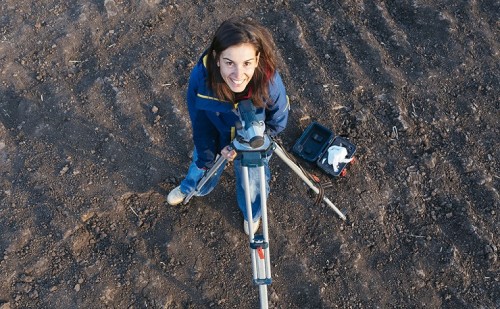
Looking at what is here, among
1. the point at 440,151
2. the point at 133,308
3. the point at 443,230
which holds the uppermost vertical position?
the point at 440,151

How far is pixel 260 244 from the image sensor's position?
135 inches

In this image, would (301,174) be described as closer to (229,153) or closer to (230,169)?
(229,153)

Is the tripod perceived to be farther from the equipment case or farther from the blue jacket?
the equipment case

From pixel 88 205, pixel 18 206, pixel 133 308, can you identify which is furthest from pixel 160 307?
pixel 18 206

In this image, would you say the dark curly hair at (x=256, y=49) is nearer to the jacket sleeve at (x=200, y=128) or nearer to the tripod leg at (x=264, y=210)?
the jacket sleeve at (x=200, y=128)

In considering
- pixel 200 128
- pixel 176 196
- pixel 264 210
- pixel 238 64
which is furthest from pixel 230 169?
pixel 238 64

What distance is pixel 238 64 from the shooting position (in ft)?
9.34

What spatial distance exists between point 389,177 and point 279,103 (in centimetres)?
191

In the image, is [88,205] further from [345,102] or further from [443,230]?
[443,230]

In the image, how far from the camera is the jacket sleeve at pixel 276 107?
3137 mm

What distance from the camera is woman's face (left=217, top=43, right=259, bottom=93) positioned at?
110 inches

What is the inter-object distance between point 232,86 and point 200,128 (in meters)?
0.59

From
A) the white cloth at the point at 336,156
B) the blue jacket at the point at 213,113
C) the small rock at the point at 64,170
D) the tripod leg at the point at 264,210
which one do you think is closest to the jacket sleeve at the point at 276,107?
the blue jacket at the point at 213,113

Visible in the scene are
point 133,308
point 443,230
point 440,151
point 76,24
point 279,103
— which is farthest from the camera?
point 76,24
